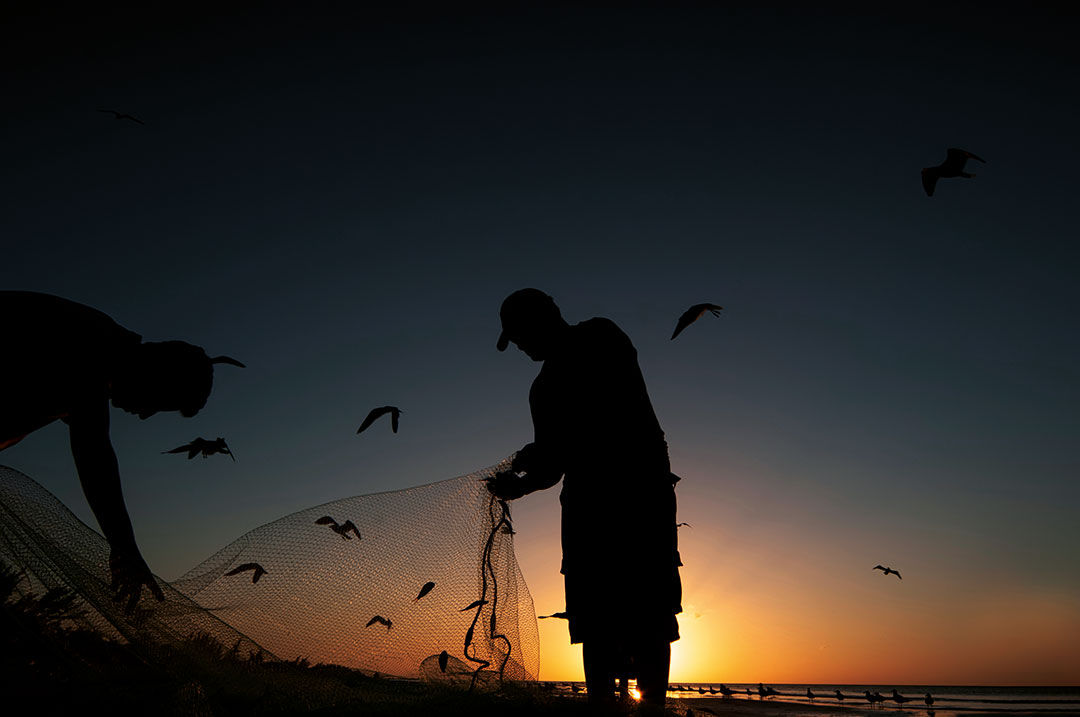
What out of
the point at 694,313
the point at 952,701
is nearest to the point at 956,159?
the point at 694,313

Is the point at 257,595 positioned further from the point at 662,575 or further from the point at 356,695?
the point at 662,575

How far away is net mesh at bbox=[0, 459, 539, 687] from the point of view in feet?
11.4

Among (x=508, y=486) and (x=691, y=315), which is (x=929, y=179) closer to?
(x=691, y=315)

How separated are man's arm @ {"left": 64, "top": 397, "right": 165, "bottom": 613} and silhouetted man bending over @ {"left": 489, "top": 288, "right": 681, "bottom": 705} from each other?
Answer: 85.1 inches

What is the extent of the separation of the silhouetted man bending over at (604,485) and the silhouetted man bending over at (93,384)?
1.98m

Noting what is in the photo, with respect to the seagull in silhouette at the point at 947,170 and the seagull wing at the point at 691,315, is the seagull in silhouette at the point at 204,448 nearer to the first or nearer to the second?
the seagull wing at the point at 691,315

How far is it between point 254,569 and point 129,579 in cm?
77

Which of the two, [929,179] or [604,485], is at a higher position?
[929,179]

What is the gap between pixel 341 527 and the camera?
13.3 ft

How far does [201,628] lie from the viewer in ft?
10.6

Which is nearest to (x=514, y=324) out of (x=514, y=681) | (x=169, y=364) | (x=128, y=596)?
(x=169, y=364)

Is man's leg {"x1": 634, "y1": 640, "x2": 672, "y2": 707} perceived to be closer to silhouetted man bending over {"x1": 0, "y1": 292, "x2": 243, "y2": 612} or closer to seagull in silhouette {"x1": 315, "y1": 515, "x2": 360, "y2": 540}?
seagull in silhouette {"x1": 315, "y1": 515, "x2": 360, "y2": 540}

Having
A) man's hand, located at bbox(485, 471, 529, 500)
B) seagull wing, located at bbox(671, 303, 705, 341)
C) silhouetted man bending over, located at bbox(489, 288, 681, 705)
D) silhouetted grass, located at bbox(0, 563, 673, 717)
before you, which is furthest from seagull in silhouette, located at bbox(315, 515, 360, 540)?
seagull wing, located at bbox(671, 303, 705, 341)

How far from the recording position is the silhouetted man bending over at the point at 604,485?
3289 mm
